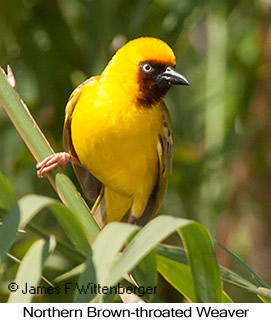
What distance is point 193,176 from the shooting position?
10.8ft

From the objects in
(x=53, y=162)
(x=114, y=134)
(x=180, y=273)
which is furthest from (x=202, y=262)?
(x=114, y=134)

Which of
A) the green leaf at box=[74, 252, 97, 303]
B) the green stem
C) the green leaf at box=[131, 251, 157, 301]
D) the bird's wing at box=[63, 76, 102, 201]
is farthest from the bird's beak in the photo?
the green leaf at box=[74, 252, 97, 303]

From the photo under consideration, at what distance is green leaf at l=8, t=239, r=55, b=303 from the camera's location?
118 cm

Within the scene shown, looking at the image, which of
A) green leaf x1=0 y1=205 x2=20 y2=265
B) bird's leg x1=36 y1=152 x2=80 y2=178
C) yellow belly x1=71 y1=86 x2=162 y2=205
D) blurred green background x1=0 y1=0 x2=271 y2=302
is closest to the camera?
green leaf x1=0 y1=205 x2=20 y2=265

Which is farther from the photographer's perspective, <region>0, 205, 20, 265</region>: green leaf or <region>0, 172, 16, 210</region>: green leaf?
<region>0, 172, 16, 210</region>: green leaf

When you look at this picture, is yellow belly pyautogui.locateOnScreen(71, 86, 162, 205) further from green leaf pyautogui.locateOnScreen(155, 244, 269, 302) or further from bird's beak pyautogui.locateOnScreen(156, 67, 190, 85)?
green leaf pyautogui.locateOnScreen(155, 244, 269, 302)

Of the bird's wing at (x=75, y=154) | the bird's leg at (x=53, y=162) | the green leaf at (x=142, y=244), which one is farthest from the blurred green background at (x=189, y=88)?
the green leaf at (x=142, y=244)

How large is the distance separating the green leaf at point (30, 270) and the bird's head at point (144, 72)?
4.25ft

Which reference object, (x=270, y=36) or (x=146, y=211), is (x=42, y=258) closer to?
(x=146, y=211)

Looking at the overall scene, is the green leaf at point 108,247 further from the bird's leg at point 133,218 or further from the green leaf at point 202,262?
the bird's leg at point 133,218

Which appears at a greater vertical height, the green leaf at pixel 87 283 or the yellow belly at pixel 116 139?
the yellow belly at pixel 116 139

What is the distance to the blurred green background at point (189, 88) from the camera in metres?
3.05

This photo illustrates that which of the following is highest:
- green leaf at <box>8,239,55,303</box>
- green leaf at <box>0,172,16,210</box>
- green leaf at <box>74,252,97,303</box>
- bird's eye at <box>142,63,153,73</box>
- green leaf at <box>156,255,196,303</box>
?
bird's eye at <box>142,63,153,73</box>

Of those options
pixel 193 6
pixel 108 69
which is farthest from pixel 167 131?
pixel 193 6
